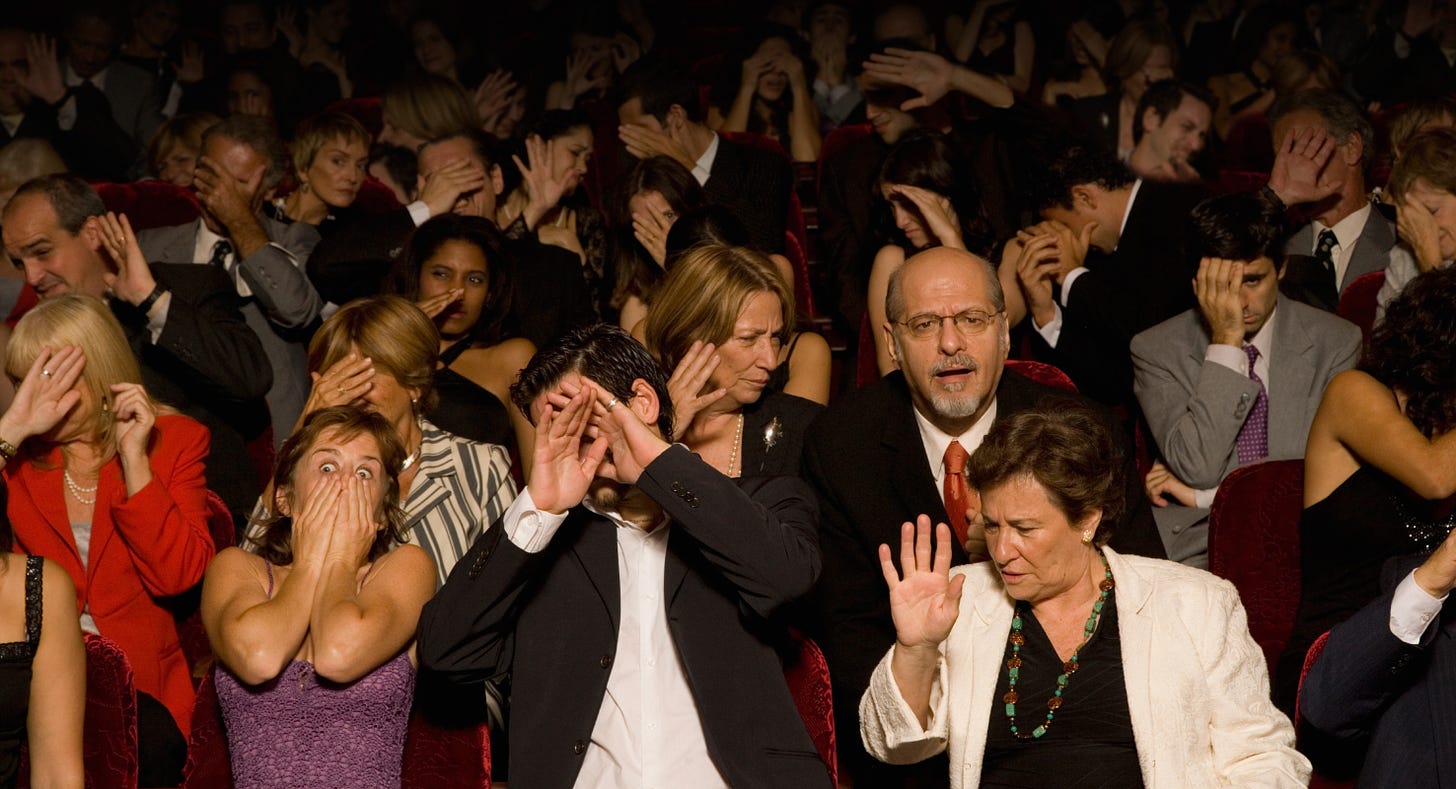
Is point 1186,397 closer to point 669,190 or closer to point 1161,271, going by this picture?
point 1161,271

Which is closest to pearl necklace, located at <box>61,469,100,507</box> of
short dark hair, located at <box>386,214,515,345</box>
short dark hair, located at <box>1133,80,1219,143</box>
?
short dark hair, located at <box>386,214,515,345</box>

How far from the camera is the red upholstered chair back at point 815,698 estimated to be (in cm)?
233

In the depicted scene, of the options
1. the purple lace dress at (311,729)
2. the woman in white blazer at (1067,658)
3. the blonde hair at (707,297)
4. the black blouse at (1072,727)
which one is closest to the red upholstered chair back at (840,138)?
the blonde hair at (707,297)

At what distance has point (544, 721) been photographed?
2234mm

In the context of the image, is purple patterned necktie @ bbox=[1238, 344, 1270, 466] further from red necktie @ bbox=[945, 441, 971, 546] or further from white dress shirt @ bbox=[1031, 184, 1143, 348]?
red necktie @ bbox=[945, 441, 971, 546]

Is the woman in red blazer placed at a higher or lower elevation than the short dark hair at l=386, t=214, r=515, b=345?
lower

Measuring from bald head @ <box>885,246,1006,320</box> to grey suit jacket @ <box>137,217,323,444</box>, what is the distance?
169cm

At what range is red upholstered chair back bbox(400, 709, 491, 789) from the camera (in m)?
2.31

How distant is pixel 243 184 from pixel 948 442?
214cm

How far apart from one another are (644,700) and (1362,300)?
2.24m

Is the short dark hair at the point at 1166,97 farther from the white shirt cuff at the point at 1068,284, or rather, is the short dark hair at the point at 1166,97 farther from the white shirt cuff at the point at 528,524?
the white shirt cuff at the point at 528,524

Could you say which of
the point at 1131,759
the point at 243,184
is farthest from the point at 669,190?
the point at 1131,759

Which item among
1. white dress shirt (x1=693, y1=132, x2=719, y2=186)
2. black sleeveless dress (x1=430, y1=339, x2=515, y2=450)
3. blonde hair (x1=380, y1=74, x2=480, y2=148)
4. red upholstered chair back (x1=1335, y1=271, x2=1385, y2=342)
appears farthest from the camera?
blonde hair (x1=380, y1=74, x2=480, y2=148)

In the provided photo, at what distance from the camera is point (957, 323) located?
107 inches
